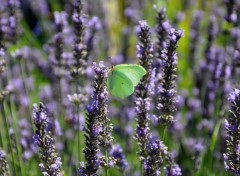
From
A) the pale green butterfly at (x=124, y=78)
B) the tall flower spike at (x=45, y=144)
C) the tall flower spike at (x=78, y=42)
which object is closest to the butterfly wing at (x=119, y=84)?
the pale green butterfly at (x=124, y=78)

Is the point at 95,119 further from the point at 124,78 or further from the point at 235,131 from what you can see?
the point at 235,131

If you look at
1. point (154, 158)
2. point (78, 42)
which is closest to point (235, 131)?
point (154, 158)

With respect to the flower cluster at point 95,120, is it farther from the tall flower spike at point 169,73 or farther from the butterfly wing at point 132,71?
the tall flower spike at point 169,73

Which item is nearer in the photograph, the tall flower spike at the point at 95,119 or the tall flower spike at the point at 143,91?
the tall flower spike at the point at 95,119

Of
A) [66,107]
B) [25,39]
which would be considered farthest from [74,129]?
[25,39]

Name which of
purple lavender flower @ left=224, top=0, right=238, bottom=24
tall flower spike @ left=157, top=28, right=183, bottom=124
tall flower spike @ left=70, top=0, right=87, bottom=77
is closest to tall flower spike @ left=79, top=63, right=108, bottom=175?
tall flower spike @ left=157, top=28, right=183, bottom=124

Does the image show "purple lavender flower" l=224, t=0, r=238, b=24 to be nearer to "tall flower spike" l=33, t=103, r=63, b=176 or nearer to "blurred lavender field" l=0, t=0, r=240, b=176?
"blurred lavender field" l=0, t=0, r=240, b=176
